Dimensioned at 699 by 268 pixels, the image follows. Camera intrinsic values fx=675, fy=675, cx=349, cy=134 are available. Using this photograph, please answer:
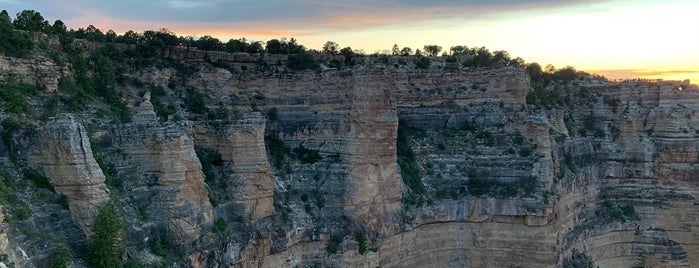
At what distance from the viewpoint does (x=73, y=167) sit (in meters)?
20.9

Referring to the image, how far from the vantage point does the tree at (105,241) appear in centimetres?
2038

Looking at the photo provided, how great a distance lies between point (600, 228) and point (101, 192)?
3008 centimetres

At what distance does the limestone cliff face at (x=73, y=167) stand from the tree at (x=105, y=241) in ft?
1.84

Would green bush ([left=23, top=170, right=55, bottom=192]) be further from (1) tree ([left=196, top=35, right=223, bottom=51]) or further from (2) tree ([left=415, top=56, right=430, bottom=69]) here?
(2) tree ([left=415, top=56, right=430, bottom=69])

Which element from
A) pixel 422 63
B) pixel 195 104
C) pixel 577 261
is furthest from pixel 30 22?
pixel 577 261

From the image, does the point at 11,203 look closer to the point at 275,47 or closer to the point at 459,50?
the point at 275,47

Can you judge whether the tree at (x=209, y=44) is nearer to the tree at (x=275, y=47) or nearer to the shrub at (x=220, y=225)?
the tree at (x=275, y=47)

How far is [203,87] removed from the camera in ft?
111

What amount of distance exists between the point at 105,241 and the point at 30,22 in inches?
606

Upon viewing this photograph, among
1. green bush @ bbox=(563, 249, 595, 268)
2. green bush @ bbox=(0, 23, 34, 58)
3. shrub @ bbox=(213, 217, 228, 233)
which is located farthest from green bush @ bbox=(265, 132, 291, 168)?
green bush @ bbox=(563, 249, 595, 268)

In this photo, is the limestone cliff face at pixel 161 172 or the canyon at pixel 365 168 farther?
the limestone cliff face at pixel 161 172

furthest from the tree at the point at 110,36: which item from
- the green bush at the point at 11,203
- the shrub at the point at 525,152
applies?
the shrub at the point at 525,152

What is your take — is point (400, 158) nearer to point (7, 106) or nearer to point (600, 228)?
point (600, 228)

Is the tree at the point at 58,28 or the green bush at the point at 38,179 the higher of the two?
the tree at the point at 58,28
